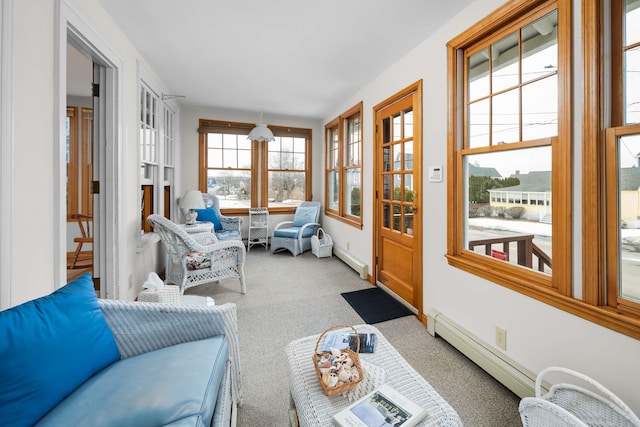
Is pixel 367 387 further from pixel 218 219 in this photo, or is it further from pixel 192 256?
pixel 218 219

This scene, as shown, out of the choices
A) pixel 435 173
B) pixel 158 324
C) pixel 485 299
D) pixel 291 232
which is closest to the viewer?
pixel 158 324

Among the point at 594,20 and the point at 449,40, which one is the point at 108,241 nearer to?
the point at 449,40

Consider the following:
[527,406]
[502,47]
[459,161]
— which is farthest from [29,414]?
[502,47]

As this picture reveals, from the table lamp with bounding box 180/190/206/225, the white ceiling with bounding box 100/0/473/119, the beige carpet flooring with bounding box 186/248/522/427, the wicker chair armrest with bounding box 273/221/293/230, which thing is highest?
the white ceiling with bounding box 100/0/473/119

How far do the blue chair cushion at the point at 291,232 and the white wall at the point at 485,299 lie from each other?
Result: 253 centimetres

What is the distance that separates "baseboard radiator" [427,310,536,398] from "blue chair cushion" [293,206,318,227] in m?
3.12

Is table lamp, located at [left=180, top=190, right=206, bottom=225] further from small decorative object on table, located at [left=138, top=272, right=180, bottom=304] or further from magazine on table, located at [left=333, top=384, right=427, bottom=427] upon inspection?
magazine on table, located at [left=333, top=384, right=427, bottom=427]

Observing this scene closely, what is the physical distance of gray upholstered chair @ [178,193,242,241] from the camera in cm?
448

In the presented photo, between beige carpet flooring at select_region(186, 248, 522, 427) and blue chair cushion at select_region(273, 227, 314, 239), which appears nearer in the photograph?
beige carpet flooring at select_region(186, 248, 522, 427)

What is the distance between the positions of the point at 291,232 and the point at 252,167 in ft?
5.02

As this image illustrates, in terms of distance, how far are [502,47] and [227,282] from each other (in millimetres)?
3610

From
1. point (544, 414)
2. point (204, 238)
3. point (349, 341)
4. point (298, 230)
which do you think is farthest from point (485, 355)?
point (298, 230)

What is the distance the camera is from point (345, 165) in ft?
15.2

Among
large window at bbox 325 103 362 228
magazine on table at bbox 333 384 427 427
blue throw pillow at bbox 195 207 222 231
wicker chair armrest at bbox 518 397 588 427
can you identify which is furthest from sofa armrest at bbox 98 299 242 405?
blue throw pillow at bbox 195 207 222 231
